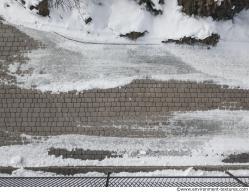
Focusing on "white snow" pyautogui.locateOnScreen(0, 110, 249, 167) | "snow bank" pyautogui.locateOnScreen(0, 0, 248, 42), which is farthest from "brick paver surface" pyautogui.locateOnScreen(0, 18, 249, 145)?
"snow bank" pyautogui.locateOnScreen(0, 0, 248, 42)

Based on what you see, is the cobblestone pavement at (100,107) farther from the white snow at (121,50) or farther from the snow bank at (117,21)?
the snow bank at (117,21)

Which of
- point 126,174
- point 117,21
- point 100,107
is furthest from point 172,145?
point 117,21

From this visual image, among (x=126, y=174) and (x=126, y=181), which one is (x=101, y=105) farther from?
(x=126, y=181)

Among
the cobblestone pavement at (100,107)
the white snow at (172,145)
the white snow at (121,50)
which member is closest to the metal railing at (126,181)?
the white snow at (172,145)

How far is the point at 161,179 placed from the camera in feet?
25.4

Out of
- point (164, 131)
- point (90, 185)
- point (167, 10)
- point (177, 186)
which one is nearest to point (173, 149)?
point (164, 131)

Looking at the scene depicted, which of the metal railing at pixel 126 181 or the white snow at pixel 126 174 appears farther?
the white snow at pixel 126 174

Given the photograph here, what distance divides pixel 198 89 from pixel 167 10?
137 centimetres

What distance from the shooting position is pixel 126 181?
7504 mm

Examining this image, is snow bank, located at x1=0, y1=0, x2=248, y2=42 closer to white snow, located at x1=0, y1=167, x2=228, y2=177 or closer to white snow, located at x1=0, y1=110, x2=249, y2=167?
white snow, located at x1=0, y1=110, x2=249, y2=167

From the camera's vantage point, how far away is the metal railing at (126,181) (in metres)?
7.20

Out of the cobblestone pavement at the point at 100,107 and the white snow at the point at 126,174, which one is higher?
the cobblestone pavement at the point at 100,107

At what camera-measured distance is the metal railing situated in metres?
7.20

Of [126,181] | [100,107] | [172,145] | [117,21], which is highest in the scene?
[117,21]
